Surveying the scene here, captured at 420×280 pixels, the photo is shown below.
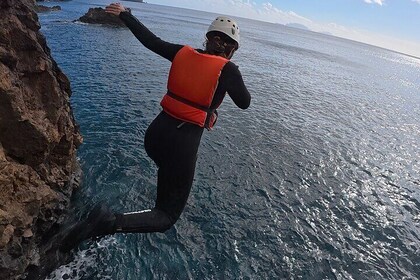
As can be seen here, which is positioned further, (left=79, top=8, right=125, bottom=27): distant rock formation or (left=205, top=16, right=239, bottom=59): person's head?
(left=79, top=8, right=125, bottom=27): distant rock formation

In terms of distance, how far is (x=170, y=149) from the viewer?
550 cm

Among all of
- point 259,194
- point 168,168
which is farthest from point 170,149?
point 259,194

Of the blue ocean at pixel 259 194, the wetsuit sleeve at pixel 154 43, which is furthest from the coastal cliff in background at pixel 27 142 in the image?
the wetsuit sleeve at pixel 154 43

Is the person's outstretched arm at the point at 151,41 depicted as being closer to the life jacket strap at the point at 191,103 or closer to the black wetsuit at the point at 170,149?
the black wetsuit at the point at 170,149

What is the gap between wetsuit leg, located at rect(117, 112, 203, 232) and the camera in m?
5.48

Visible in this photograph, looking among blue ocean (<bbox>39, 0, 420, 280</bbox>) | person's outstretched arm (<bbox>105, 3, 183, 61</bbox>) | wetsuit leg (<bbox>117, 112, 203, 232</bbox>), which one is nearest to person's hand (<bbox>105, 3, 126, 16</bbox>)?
person's outstretched arm (<bbox>105, 3, 183, 61</bbox>)

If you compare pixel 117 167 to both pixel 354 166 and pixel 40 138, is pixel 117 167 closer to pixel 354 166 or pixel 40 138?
pixel 40 138

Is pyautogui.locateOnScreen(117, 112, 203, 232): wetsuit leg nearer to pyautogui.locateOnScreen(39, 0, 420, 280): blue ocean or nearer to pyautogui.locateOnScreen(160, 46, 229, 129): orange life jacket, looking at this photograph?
pyautogui.locateOnScreen(160, 46, 229, 129): orange life jacket

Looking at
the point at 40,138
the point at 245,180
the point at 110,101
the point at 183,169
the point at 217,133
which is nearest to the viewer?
the point at 183,169

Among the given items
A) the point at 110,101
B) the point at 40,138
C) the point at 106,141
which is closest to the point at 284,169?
the point at 106,141

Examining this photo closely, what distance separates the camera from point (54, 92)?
7.88m

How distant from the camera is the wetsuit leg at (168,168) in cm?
548

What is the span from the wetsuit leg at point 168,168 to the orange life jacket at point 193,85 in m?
0.21

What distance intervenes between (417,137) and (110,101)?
2483cm
